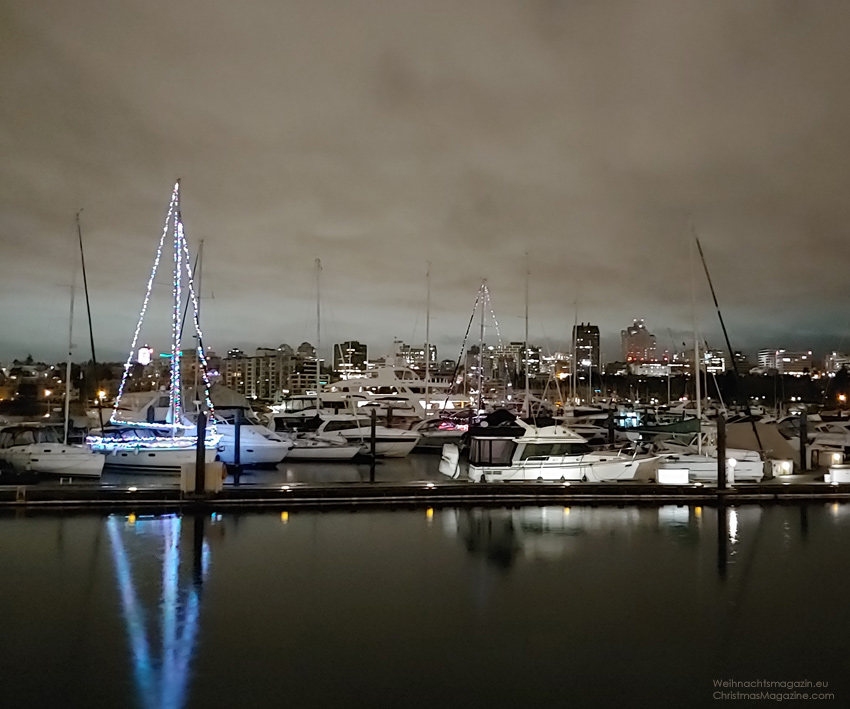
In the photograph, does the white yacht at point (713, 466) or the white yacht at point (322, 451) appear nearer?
the white yacht at point (713, 466)

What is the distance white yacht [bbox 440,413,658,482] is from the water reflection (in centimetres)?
941

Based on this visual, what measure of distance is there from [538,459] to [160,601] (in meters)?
13.8

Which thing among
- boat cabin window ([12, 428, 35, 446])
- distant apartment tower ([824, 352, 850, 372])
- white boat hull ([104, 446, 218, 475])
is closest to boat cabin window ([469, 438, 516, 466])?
white boat hull ([104, 446, 218, 475])

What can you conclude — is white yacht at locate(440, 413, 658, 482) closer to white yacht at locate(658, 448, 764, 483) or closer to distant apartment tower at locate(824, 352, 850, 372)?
white yacht at locate(658, 448, 764, 483)

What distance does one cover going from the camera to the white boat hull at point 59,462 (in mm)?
24281

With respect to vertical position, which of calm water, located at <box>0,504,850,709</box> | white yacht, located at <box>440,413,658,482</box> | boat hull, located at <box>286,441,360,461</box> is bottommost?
calm water, located at <box>0,504,850,709</box>

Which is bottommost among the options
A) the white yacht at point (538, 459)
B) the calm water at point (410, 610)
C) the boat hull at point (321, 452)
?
the calm water at point (410, 610)

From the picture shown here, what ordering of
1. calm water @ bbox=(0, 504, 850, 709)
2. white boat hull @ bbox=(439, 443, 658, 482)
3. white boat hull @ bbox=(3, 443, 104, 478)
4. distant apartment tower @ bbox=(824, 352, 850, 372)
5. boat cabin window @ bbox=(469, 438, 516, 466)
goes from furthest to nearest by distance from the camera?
distant apartment tower @ bbox=(824, 352, 850, 372), white boat hull @ bbox=(3, 443, 104, 478), boat cabin window @ bbox=(469, 438, 516, 466), white boat hull @ bbox=(439, 443, 658, 482), calm water @ bbox=(0, 504, 850, 709)

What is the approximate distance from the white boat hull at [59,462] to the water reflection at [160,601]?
743 cm

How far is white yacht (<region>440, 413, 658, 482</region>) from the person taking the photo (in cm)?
2220

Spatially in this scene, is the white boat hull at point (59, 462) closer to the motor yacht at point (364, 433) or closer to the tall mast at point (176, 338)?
the tall mast at point (176, 338)

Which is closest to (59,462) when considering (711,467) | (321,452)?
(321,452)

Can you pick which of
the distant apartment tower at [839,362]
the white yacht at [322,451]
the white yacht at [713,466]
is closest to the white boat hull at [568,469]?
the white yacht at [713,466]

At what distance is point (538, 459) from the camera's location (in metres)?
22.4
